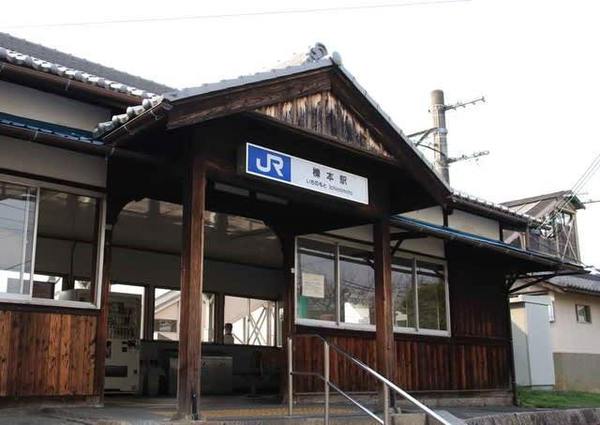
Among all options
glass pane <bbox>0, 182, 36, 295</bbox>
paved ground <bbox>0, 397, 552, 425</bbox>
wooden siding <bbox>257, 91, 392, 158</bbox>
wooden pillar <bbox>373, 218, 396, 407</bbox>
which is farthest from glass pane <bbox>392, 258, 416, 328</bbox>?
glass pane <bbox>0, 182, 36, 295</bbox>

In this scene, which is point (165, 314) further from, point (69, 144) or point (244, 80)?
point (244, 80)

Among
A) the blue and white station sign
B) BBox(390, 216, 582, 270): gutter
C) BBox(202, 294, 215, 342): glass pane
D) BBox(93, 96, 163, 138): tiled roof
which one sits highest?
BBox(93, 96, 163, 138): tiled roof

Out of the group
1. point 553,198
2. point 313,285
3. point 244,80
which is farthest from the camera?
point 553,198

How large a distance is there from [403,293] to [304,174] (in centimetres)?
522

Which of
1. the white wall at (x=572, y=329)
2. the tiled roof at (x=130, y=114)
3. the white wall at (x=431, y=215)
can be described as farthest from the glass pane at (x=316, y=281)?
the white wall at (x=572, y=329)

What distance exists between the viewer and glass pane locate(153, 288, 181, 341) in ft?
47.8

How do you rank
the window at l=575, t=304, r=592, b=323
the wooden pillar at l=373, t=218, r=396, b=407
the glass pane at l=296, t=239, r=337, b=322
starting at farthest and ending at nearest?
1. the window at l=575, t=304, r=592, b=323
2. the glass pane at l=296, t=239, r=337, b=322
3. the wooden pillar at l=373, t=218, r=396, b=407

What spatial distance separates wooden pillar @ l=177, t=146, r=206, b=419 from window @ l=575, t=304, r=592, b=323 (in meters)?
21.1

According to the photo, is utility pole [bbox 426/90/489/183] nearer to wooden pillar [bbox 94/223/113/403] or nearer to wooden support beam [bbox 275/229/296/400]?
wooden support beam [bbox 275/229/296/400]

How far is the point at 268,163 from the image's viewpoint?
762 cm

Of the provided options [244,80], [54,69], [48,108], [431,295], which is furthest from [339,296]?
[54,69]

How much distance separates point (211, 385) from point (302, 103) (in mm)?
7128

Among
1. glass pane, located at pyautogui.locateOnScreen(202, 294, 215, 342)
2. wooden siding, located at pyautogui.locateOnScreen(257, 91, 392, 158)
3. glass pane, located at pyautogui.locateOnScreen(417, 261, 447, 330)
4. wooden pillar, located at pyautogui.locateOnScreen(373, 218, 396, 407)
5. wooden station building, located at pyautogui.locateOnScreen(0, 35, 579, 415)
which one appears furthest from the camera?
glass pane, located at pyautogui.locateOnScreen(202, 294, 215, 342)

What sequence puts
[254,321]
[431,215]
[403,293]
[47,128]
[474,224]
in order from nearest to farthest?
[47,128], [403,293], [431,215], [474,224], [254,321]
